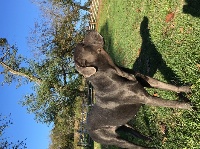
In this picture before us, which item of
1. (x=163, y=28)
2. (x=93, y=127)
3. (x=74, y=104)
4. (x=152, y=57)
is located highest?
(x=163, y=28)

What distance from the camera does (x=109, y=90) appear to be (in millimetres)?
7754

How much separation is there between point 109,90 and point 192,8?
5.00 m

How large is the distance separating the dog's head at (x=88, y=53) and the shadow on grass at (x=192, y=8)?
187 inches

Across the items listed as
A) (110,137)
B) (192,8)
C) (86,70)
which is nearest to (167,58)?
(192,8)

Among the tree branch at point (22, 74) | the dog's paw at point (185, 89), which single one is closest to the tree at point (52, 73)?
the tree branch at point (22, 74)

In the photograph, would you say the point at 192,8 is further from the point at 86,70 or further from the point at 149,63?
the point at 86,70

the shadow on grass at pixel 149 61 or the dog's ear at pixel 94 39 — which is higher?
the dog's ear at pixel 94 39

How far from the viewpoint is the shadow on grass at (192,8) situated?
34.0 feet

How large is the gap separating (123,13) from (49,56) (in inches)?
254

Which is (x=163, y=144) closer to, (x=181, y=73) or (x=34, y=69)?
(x=181, y=73)

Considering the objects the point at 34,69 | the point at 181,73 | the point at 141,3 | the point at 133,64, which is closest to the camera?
the point at 181,73

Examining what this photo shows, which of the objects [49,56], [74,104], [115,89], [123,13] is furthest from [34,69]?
[115,89]

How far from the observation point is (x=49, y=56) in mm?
23219

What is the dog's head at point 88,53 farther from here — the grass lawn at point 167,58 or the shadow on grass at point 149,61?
the shadow on grass at point 149,61
